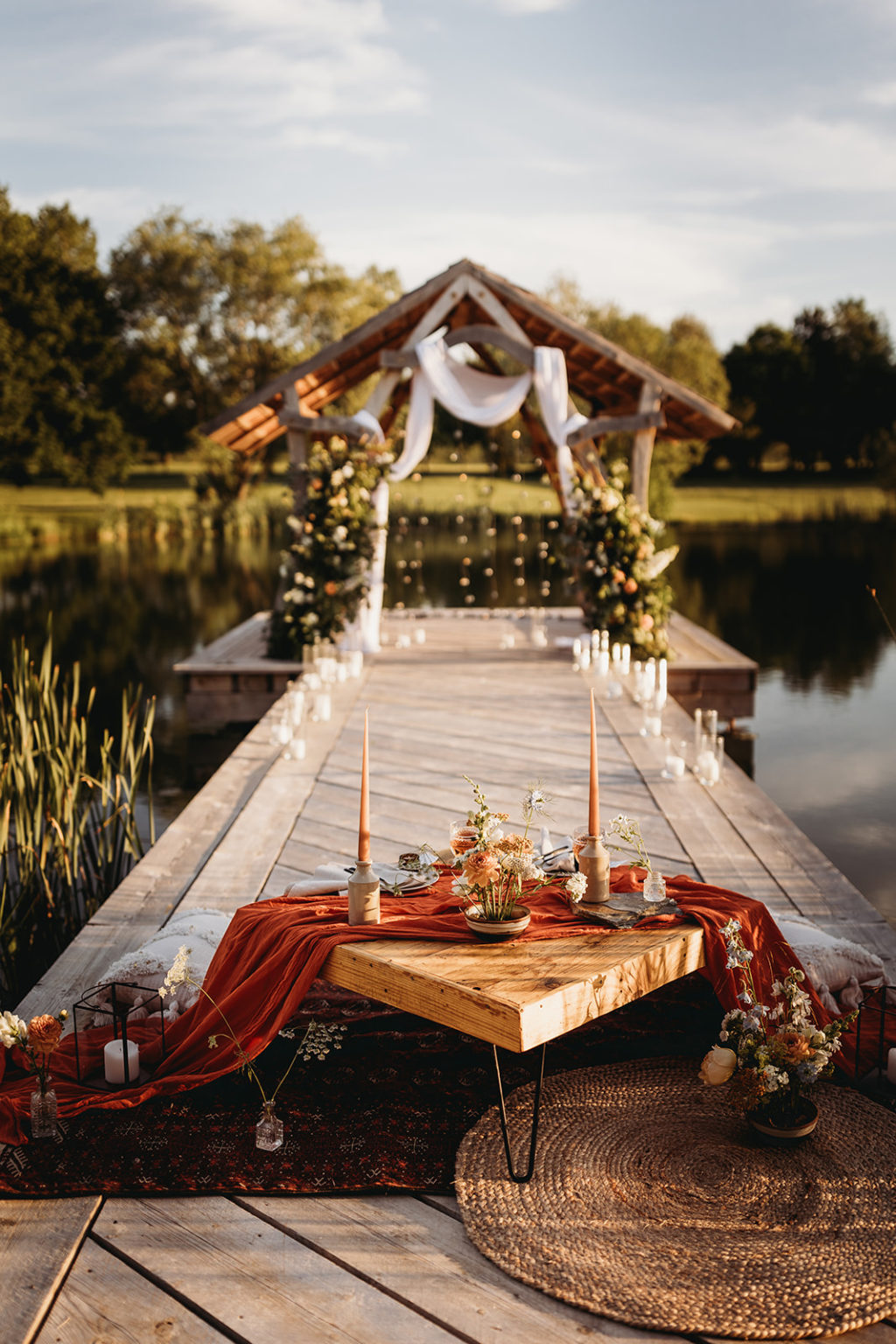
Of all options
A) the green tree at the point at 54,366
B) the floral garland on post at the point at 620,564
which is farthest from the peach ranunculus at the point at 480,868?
the green tree at the point at 54,366

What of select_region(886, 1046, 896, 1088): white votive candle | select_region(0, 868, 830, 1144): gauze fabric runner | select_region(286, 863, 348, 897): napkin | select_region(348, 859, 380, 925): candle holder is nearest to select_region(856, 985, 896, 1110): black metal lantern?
select_region(886, 1046, 896, 1088): white votive candle

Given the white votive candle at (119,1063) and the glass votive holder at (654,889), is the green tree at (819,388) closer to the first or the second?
the glass votive holder at (654,889)

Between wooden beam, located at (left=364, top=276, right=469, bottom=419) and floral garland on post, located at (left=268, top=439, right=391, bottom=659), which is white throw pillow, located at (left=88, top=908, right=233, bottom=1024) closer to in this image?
floral garland on post, located at (left=268, top=439, right=391, bottom=659)

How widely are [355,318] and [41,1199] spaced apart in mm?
31131

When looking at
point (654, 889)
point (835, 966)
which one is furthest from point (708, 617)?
point (654, 889)

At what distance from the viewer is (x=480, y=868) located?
2688 millimetres

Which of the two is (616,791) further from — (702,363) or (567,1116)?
(702,363)

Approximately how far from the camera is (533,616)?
12258mm

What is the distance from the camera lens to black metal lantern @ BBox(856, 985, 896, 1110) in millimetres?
3055

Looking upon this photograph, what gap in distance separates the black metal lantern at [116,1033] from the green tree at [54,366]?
26930mm

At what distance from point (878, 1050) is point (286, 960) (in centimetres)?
170

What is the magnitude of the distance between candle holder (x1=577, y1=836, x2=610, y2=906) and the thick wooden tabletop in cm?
14

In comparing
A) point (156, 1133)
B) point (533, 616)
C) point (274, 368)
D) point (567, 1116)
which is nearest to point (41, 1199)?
point (156, 1133)

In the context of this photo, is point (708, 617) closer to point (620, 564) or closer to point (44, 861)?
point (620, 564)
